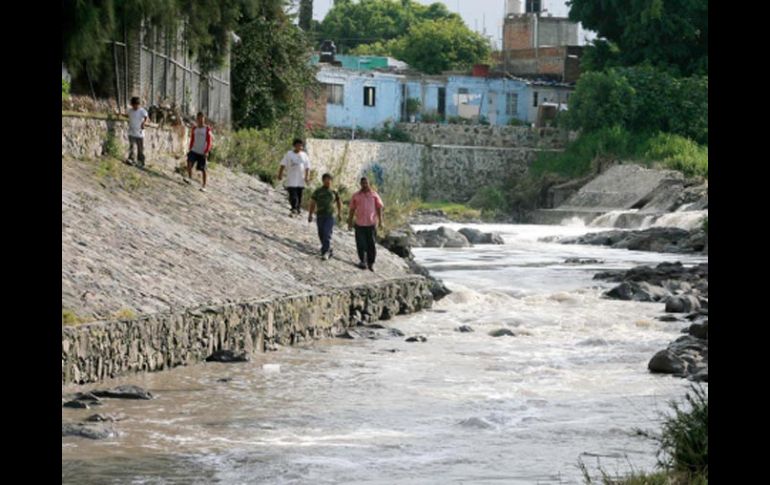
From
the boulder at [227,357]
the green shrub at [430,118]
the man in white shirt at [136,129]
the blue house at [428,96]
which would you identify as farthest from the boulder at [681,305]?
the green shrub at [430,118]

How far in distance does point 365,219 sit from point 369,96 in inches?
1828

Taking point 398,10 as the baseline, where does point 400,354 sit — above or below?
below

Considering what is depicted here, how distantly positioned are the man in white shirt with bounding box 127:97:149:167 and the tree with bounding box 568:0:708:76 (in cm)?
3946

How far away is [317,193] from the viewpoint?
2280 centimetres

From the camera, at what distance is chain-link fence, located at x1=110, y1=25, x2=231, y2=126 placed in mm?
26859

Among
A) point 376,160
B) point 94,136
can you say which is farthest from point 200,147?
point 376,160

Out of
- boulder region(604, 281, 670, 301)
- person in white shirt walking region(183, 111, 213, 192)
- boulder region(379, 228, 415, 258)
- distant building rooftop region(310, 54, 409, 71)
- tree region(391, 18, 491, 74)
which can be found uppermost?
tree region(391, 18, 491, 74)

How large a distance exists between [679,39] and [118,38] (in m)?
41.6

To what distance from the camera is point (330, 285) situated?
21.5 m

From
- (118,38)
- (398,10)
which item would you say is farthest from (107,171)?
(398,10)

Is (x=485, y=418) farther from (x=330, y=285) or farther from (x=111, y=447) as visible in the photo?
(x=330, y=285)

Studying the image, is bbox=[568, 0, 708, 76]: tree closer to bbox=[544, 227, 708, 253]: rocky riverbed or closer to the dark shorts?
bbox=[544, 227, 708, 253]: rocky riverbed

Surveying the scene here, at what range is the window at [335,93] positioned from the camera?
222 ft

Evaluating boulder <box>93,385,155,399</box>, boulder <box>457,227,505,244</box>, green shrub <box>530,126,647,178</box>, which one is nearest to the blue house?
green shrub <box>530,126,647,178</box>
